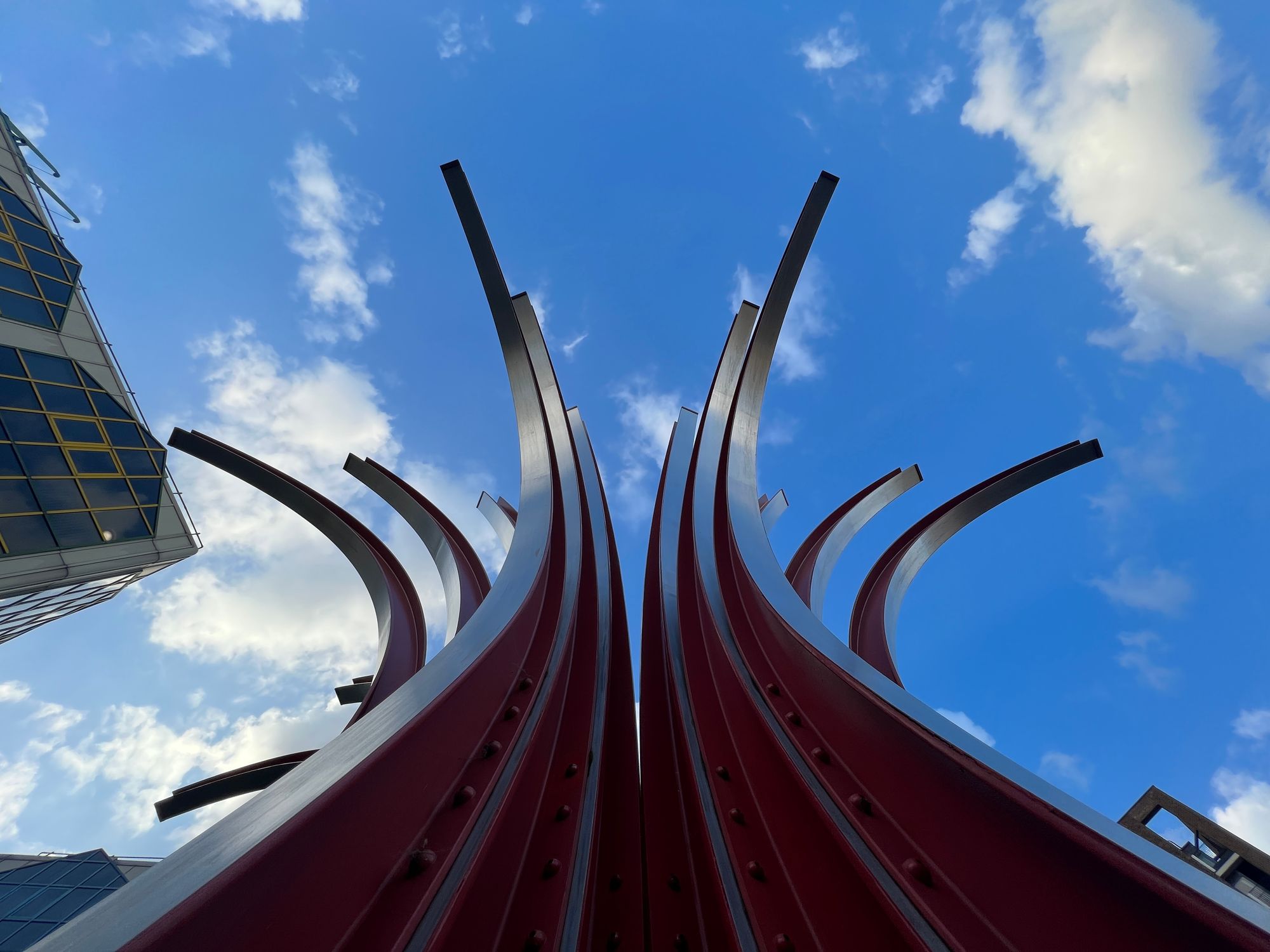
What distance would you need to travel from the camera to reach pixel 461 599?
12141 millimetres

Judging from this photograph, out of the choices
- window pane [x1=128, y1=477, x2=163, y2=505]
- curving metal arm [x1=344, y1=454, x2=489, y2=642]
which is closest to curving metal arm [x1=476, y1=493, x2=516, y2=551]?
curving metal arm [x1=344, y1=454, x2=489, y2=642]

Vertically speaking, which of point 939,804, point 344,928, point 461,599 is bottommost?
point 344,928

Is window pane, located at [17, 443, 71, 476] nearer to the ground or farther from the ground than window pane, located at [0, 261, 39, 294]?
nearer to the ground

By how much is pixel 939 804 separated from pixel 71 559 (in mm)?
26134

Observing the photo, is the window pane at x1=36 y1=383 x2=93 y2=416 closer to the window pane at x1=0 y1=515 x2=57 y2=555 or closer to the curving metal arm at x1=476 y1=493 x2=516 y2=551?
the window pane at x1=0 y1=515 x2=57 y2=555

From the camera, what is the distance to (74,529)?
2022cm

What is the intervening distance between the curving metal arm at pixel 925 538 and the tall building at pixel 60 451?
23.5m

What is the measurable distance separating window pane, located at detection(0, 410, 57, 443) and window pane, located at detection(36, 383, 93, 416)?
747mm

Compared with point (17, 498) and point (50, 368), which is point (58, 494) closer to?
point (17, 498)

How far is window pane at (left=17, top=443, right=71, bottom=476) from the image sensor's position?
19016 mm

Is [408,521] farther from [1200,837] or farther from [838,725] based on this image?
[1200,837]

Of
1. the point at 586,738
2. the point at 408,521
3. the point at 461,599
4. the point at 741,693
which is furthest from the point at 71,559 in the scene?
the point at 741,693

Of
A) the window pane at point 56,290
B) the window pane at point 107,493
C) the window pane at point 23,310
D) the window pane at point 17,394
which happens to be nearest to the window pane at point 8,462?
the window pane at point 17,394

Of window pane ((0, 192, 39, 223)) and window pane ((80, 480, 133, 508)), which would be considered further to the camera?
window pane ((0, 192, 39, 223))
